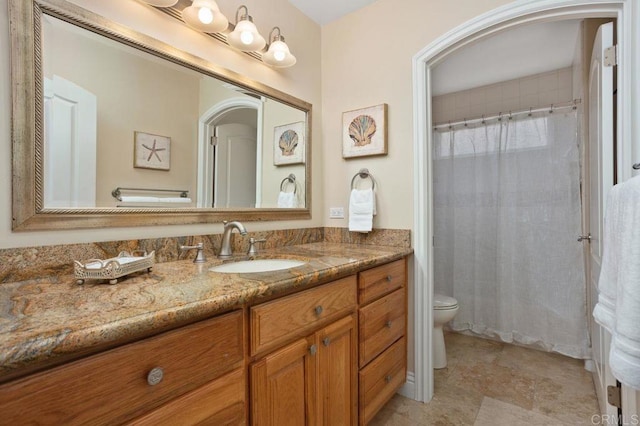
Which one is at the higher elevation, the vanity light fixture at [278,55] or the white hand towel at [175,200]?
the vanity light fixture at [278,55]

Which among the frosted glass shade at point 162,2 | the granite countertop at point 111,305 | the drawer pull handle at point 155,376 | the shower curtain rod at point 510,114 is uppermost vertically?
the frosted glass shade at point 162,2

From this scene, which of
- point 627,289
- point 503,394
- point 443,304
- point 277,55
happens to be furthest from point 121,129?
point 503,394

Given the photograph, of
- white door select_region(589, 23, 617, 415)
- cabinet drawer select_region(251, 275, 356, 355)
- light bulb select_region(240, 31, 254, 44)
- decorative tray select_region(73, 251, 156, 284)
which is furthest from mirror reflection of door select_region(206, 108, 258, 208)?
white door select_region(589, 23, 617, 415)

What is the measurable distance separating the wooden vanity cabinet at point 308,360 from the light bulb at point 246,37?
1.29 m

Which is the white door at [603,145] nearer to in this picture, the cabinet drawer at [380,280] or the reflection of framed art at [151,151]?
the cabinet drawer at [380,280]

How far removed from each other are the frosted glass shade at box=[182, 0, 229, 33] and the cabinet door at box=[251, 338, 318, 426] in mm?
1425

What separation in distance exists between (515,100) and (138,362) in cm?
318

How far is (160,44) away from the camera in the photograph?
136cm

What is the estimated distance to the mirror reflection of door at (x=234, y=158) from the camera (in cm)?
161

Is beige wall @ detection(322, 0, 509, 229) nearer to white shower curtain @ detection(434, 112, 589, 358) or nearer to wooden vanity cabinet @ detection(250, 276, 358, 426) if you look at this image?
wooden vanity cabinet @ detection(250, 276, 358, 426)

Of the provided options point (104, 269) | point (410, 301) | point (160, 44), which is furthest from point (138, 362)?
point (410, 301)

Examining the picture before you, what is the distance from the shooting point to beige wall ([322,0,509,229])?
1876mm

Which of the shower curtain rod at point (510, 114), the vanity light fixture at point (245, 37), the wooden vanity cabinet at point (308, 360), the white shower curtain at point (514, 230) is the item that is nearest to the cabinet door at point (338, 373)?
the wooden vanity cabinet at point (308, 360)

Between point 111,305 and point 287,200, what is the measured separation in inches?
53.6
